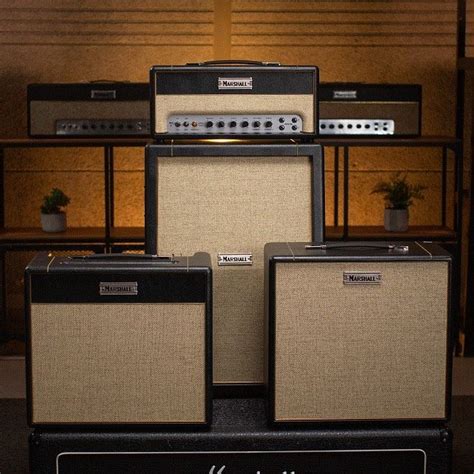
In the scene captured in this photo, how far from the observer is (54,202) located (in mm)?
4836

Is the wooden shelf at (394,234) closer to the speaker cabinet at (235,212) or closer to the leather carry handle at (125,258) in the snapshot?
the speaker cabinet at (235,212)

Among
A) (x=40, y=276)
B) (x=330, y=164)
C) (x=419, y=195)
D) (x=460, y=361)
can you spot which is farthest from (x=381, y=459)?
(x=330, y=164)

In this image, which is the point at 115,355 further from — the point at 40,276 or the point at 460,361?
the point at 460,361

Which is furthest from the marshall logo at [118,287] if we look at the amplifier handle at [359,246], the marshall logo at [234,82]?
the marshall logo at [234,82]

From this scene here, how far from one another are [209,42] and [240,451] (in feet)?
9.60

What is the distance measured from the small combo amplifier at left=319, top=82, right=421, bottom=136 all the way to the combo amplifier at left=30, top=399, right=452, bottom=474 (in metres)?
2.16

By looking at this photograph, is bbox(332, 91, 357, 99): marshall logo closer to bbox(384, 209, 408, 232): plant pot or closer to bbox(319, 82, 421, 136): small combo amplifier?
bbox(319, 82, 421, 136): small combo amplifier

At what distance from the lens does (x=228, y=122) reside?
291 cm

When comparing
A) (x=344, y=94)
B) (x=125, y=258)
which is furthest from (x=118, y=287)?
(x=344, y=94)

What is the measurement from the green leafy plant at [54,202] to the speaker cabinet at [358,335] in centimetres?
236

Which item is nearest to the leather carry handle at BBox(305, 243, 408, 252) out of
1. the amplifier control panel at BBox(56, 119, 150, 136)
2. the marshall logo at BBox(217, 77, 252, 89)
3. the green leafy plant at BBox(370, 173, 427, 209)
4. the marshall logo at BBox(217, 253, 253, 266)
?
the marshall logo at BBox(217, 253, 253, 266)

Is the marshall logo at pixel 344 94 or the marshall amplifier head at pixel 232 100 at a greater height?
the marshall logo at pixel 344 94

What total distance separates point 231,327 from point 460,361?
7.03 feet

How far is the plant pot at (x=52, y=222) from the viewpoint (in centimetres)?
484
